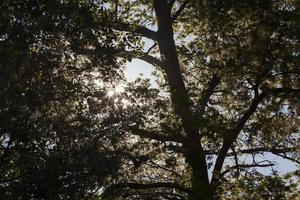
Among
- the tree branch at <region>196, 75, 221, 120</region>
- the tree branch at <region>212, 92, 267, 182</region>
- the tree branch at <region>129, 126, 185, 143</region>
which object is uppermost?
the tree branch at <region>196, 75, 221, 120</region>

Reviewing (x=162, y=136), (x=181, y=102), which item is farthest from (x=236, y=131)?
(x=162, y=136)

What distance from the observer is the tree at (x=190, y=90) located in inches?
515

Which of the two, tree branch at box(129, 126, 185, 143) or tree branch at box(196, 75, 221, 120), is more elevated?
tree branch at box(196, 75, 221, 120)

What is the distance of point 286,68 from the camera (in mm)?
18359

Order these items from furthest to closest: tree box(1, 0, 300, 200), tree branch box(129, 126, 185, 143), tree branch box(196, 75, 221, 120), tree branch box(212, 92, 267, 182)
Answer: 1. tree branch box(196, 75, 221, 120)
2. tree branch box(212, 92, 267, 182)
3. tree branch box(129, 126, 185, 143)
4. tree box(1, 0, 300, 200)

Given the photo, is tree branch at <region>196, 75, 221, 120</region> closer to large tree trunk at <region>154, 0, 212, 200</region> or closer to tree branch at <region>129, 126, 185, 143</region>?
large tree trunk at <region>154, 0, 212, 200</region>

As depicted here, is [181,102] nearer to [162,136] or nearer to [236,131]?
[162,136]

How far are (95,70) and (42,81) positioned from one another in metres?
1.79

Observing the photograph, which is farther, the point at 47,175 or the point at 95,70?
the point at 95,70

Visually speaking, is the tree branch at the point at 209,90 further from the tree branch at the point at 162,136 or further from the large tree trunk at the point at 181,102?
the tree branch at the point at 162,136

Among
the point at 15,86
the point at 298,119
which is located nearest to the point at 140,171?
the point at 298,119

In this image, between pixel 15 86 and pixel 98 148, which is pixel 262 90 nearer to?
pixel 98 148

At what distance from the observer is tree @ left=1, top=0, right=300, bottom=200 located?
13.1 m

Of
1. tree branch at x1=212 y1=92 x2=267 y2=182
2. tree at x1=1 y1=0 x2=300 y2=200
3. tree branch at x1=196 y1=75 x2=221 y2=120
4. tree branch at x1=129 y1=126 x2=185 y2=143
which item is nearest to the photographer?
tree at x1=1 y1=0 x2=300 y2=200
